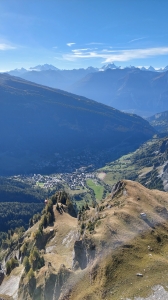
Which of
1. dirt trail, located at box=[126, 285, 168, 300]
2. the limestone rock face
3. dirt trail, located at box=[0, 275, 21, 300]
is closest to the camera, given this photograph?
dirt trail, located at box=[126, 285, 168, 300]

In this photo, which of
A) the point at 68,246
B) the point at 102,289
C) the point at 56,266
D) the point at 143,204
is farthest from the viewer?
the point at 68,246

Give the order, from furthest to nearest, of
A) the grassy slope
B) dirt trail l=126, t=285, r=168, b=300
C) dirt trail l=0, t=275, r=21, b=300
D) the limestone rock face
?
dirt trail l=0, t=275, r=21, b=300 → the limestone rock face → the grassy slope → dirt trail l=126, t=285, r=168, b=300

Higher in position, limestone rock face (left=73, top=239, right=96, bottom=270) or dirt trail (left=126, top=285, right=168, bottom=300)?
dirt trail (left=126, top=285, right=168, bottom=300)

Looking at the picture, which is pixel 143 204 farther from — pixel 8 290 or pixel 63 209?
pixel 63 209

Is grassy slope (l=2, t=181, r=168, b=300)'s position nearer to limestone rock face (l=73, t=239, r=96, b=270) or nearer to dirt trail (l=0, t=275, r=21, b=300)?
limestone rock face (l=73, t=239, r=96, b=270)

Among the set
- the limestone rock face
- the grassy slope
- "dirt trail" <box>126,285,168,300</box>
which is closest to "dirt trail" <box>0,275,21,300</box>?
the grassy slope

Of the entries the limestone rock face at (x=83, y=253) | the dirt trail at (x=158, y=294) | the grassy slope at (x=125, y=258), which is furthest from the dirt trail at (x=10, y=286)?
the dirt trail at (x=158, y=294)

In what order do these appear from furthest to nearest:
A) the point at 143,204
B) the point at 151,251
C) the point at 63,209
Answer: the point at 63,209 → the point at 143,204 → the point at 151,251

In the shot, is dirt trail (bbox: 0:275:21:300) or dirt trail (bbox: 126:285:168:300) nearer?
dirt trail (bbox: 126:285:168:300)

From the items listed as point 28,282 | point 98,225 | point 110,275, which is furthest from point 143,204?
point 28,282

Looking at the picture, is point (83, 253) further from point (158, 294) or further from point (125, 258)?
point (158, 294)

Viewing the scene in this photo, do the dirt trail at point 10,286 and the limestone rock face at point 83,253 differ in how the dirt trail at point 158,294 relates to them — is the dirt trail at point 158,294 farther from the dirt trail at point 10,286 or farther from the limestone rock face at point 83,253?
the dirt trail at point 10,286
